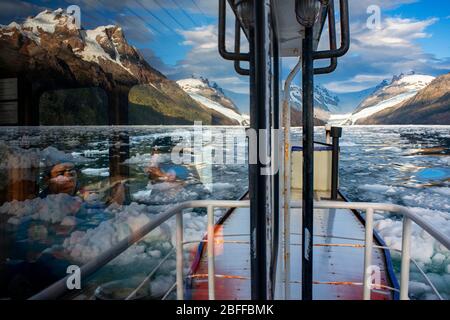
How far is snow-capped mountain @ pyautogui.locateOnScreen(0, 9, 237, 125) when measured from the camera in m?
1.21

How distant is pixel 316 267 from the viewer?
1764mm

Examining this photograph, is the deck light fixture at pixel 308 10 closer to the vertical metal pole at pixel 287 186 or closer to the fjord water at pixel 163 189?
the fjord water at pixel 163 189

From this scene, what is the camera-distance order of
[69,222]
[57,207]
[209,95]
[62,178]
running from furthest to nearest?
[69,222]
[57,207]
[62,178]
[209,95]

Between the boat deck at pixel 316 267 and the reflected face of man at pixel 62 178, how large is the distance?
1.35 meters

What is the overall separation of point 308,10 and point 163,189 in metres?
6.61

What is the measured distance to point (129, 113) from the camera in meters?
1.44

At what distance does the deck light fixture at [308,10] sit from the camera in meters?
0.64

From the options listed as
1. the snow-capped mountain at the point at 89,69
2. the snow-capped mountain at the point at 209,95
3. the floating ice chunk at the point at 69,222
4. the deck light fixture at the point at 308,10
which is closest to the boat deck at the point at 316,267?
the snow-capped mountain at the point at 209,95

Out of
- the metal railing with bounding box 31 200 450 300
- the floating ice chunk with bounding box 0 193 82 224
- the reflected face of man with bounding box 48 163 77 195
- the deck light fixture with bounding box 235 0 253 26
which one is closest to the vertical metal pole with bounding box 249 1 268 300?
the deck light fixture with bounding box 235 0 253 26

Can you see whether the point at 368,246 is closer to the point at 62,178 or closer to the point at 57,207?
the point at 62,178

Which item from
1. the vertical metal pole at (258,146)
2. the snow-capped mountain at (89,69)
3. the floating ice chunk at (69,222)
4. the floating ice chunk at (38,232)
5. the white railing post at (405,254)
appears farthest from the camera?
the floating ice chunk at (69,222)

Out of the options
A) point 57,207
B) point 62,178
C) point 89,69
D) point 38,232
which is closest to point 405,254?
point 89,69
